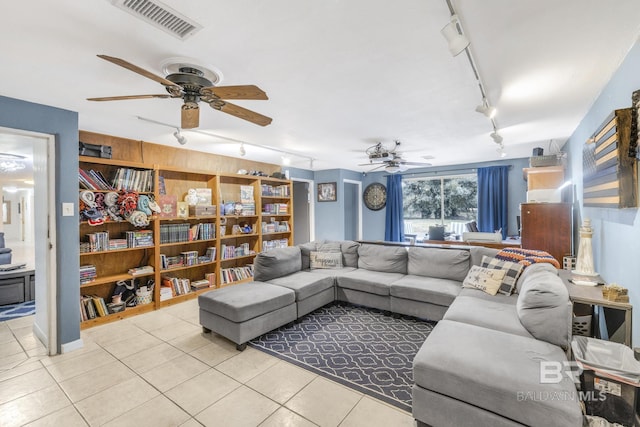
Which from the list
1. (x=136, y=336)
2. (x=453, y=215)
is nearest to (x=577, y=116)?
(x=453, y=215)

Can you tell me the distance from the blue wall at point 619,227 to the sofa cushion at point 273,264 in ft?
10.9

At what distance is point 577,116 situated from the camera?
321cm

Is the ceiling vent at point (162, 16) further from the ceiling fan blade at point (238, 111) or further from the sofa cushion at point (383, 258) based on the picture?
the sofa cushion at point (383, 258)

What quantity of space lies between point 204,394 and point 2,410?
139 centimetres

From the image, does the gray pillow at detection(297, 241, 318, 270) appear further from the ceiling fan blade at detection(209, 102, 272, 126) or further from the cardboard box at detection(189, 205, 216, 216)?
the ceiling fan blade at detection(209, 102, 272, 126)

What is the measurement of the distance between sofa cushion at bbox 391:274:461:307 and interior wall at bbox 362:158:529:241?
142 inches

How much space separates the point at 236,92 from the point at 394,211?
20.1 feet

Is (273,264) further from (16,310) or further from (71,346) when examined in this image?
(16,310)

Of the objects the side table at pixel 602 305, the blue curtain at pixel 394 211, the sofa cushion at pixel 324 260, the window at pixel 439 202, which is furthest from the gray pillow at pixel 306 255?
the window at pixel 439 202

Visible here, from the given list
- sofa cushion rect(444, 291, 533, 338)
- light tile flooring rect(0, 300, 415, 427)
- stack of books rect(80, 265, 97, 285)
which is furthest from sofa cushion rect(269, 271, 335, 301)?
stack of books rect(80, 265, 97, 285)

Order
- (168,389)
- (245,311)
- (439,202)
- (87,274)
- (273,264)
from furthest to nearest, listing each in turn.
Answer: (439,202) → (273,264) → (87,274) → (245,311) → (168,389)

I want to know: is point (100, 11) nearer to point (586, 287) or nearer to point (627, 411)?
point (627, 411)

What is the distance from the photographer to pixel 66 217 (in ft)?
9.25

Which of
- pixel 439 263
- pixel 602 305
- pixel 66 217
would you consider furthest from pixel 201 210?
pixel 602 305
